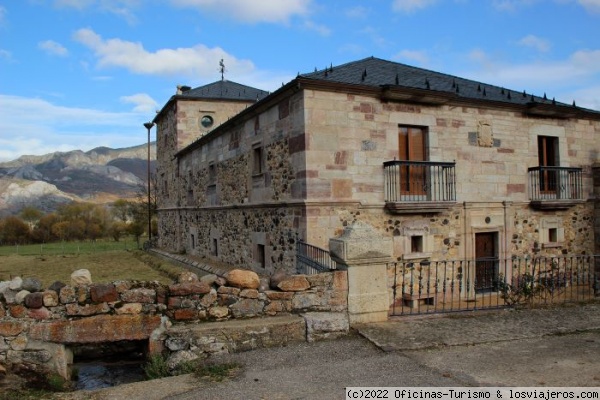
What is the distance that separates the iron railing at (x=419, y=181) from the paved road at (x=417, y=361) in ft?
15.9

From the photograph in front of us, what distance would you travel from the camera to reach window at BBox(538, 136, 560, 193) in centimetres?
1342

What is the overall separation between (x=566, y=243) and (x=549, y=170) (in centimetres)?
224

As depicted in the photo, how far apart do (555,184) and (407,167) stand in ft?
17.3

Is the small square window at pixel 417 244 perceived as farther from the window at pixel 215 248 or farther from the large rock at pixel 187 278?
the window at pixel 215 248

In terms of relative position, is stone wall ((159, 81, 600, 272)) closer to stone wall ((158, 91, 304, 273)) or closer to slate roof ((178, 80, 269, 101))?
stone wall ((158, 91, 304, 273))

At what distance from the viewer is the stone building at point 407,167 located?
10414 millimetres

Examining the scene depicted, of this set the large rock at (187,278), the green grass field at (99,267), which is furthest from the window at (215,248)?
the large rock at (187,278)

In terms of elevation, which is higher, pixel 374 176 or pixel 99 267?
pixel 374 176

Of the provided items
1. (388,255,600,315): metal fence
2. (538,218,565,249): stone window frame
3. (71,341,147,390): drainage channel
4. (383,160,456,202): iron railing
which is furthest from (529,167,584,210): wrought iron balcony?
(71,341,147,390): drainage channel

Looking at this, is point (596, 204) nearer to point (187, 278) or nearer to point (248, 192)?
point (248, 192)

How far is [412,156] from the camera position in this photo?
11570 millimetres

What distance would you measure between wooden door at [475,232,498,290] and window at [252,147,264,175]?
20.2ft

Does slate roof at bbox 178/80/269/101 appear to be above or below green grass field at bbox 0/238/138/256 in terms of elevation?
above

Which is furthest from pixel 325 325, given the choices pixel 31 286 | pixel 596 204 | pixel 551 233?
pixel 596 204
